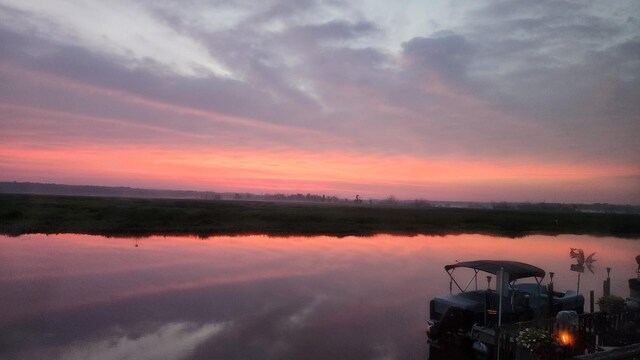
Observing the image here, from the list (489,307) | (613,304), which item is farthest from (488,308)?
(613,304)

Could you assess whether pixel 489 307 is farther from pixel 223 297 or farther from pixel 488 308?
pixel 223 297

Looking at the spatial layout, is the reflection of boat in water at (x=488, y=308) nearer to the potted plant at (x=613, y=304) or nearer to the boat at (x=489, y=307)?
the boat at (x=489, y=307)

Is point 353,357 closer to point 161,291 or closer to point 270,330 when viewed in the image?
point 270,330

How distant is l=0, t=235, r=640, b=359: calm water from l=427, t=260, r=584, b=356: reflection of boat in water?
1.11m

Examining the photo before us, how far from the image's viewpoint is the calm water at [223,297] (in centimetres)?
1386

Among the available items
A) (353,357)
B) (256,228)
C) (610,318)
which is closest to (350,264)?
(353,357)

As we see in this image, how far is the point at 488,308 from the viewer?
15.2 meters

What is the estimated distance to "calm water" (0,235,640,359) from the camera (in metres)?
13.9

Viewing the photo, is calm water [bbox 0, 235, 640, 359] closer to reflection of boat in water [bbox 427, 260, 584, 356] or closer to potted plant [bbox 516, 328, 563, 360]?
reflection of boat in water [bbox 427, 260, 584, 356]

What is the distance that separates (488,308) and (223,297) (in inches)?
468

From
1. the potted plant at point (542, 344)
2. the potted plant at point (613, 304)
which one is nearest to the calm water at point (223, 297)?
the potted plant at point (542, 344)

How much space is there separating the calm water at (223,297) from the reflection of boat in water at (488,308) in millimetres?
1113

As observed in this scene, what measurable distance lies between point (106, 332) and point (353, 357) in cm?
842

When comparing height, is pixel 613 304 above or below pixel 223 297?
above
